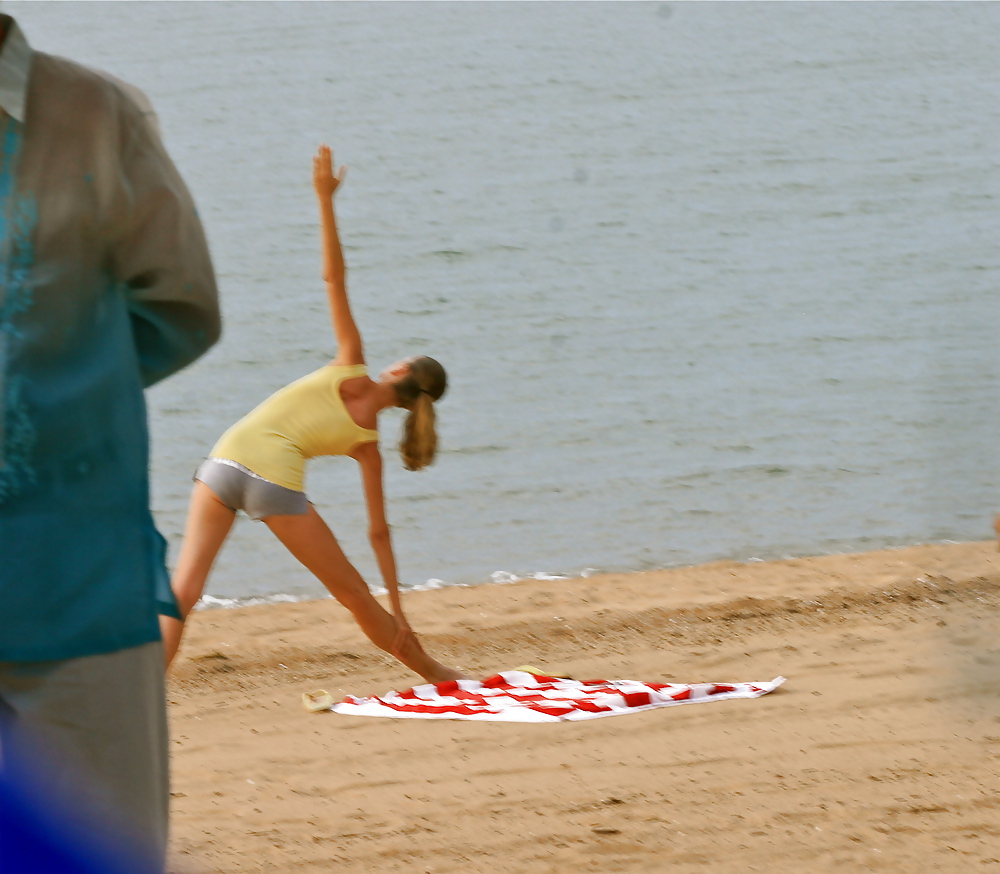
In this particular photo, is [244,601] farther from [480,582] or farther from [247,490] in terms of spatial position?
[247,490]

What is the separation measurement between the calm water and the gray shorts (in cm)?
436

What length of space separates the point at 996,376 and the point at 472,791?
47.4 feet

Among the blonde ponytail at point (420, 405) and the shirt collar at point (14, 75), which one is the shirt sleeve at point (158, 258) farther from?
the blonde ponytail at point (420, 405)

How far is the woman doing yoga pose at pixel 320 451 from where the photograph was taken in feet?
17.7

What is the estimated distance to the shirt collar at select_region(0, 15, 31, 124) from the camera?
187 centimetres

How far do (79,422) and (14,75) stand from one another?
47 centimetres

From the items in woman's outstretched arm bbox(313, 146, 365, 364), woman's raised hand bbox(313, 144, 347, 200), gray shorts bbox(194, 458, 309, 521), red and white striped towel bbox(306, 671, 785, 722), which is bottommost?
red and white striped towel bbox(306, 671, 785, 722)

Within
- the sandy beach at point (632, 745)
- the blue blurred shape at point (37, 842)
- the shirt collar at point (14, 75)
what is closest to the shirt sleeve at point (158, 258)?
the shirt collar at point (14, 75)

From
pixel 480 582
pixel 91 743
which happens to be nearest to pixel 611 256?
pixel 480 582

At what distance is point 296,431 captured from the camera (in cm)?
550

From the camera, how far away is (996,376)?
17688 mm

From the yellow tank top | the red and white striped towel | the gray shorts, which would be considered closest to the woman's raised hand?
the yellow tank top

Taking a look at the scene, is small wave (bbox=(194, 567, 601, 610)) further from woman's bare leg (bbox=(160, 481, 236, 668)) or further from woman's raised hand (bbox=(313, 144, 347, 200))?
woman's raised hand (bbox=(313, 144, 347, 200))

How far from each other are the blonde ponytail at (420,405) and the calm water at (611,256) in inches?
164
